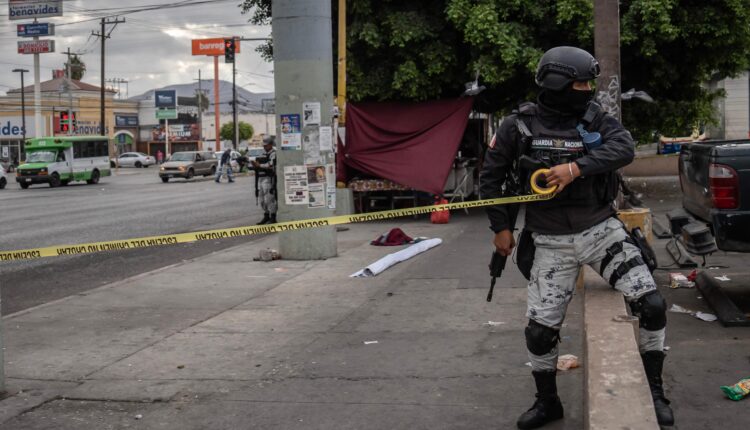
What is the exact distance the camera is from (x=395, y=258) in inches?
424

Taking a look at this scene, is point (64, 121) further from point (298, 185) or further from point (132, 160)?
point (298, 185)

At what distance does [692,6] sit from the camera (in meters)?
16.4

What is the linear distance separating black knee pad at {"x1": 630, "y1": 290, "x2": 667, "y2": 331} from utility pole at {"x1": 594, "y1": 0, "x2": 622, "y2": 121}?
503 centimetres

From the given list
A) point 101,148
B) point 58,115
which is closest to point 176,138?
point 58,115

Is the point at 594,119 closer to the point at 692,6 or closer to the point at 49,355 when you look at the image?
the point at 49,355

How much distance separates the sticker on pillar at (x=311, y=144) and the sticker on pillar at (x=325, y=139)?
0.05m

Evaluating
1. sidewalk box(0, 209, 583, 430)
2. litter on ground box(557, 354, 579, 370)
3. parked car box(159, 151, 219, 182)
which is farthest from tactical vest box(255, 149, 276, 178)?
parked car box(159, 151, 219, 182)

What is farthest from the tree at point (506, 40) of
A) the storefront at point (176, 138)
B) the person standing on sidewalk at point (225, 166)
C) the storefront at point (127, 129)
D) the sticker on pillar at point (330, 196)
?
the storefront at point (176, 138)

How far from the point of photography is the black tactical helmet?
4324mm

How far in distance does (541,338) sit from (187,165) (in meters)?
41.6

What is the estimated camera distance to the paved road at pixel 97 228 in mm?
10734

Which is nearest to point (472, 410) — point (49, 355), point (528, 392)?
point (528, 392)

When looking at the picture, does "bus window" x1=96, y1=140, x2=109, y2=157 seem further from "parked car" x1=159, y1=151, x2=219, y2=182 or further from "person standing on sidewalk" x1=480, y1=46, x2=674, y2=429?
"person standing on sidewalk" x1=480, y1=46, x2=674, y2=429

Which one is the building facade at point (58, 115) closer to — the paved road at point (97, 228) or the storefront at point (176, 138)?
the storefront at point (176, 138)
